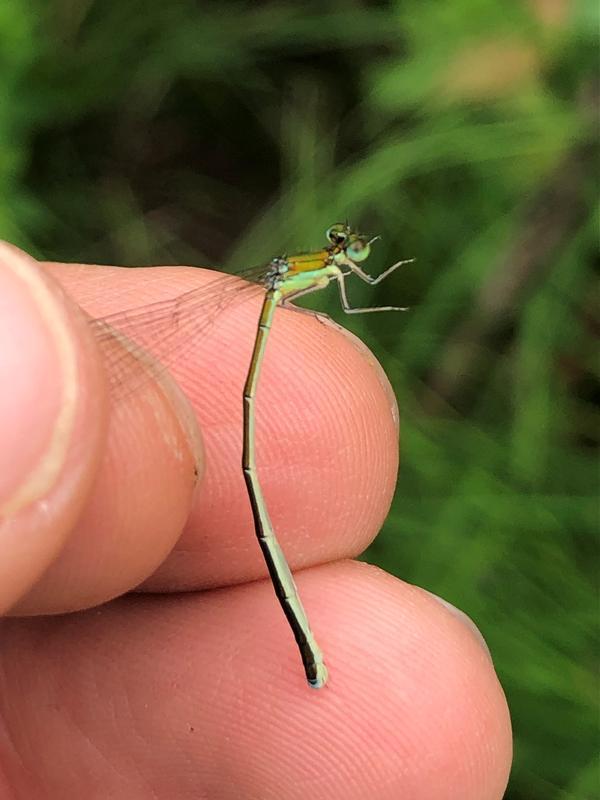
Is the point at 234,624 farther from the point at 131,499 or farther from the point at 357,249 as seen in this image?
the point at 357,249

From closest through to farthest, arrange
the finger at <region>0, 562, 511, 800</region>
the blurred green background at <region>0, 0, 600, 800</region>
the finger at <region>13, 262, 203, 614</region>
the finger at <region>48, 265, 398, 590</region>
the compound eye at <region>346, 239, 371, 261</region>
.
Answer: the finger at <region>13, 262, 203, 614</region> → the finger at <region>0, 562, 511, 800</region> → the finger at <region>48, 265, 398, 590</region> → the compound eye at <region>346, 239, 371, 261</region> → the blurred green background at <region>0, 0, 600, 800</region>

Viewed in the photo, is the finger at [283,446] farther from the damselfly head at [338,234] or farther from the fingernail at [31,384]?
the fingernail at [31,384]

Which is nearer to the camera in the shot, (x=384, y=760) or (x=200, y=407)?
(x=384, y=760)

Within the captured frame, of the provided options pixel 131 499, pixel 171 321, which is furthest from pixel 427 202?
pixel 131 499

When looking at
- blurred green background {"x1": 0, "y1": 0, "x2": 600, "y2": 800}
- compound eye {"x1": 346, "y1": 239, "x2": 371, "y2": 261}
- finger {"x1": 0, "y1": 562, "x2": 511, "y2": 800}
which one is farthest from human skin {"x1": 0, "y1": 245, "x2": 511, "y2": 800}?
blurred green background {"x1": 0, "y1": 0, "x2": 600, "y2": 800}

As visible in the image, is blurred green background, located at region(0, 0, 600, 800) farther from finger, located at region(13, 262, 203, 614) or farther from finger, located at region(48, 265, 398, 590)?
finger, located at region(13, 262, 203, 614)

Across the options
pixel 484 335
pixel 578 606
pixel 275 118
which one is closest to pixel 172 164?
pixel 275 118

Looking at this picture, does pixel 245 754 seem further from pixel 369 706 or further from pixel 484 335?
pixel 484 335
